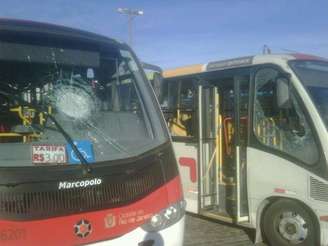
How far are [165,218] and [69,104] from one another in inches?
48.9

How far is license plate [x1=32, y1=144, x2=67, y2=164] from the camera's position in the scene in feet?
12.5

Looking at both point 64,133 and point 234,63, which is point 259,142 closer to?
point 234,63

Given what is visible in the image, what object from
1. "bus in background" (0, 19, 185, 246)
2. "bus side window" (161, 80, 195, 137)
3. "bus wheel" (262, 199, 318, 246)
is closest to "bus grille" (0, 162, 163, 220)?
"bus in background" (0, 19, 185, 246)

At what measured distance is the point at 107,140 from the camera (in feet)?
14.0

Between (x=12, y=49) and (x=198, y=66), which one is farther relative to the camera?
(x=198, y=66)

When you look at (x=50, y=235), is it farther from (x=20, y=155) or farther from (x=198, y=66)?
(x=198, y=66)

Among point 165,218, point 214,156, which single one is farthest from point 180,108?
point 165,218

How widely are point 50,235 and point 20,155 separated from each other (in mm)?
630

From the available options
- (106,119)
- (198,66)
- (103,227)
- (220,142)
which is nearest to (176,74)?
(198,66)

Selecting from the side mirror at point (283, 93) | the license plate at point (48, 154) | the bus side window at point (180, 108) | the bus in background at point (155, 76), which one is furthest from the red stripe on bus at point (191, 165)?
the license plate at point (48, 154)

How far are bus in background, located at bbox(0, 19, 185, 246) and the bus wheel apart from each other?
295cm

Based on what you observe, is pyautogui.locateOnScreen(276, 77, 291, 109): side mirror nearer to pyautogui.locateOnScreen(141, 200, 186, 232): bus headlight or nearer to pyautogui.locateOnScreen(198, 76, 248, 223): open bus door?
pyautogui.locateOnScreen(198, 76, 248, 223): open bus door

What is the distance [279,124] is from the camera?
7109 mm

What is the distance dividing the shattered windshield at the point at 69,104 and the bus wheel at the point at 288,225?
313cm
